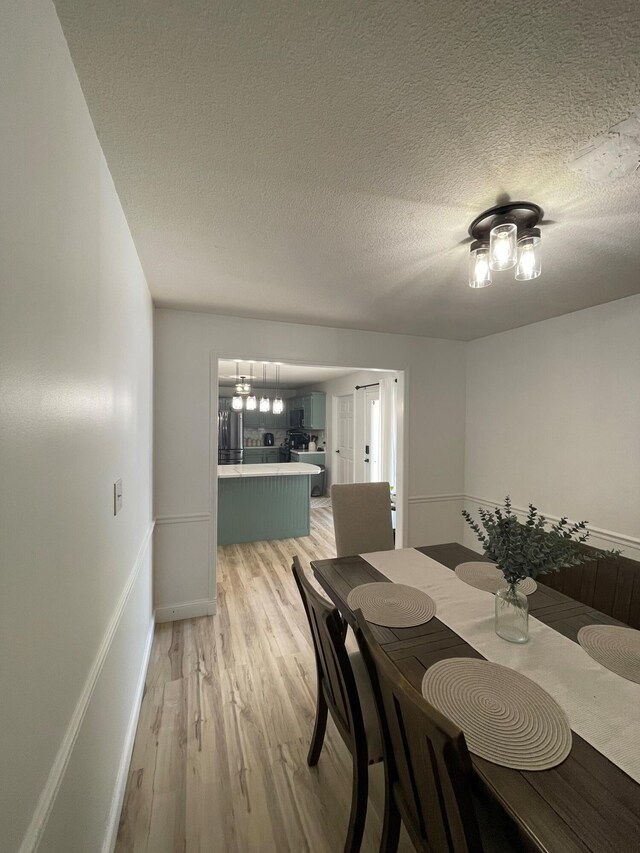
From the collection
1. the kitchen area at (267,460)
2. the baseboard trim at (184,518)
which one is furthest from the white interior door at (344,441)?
the baseboard trim at (184,518)

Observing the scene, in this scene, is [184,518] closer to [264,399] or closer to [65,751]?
[65,751]

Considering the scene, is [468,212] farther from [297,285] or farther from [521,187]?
[297,285]

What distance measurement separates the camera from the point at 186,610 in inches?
105

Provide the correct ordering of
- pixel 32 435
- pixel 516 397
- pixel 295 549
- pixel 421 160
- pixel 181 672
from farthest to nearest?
pixel 295 549, pixel 516 397, pixel 181 672, pixel 421 160, pixel 32 435

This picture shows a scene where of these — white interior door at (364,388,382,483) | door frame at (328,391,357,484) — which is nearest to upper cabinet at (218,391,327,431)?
door frame at (328,391,357,484)

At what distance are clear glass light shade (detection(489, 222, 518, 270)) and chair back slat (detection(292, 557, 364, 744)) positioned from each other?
1.39 m


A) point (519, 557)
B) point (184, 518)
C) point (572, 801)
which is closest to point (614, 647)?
point (519, 557)

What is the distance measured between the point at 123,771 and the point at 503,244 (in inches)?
101

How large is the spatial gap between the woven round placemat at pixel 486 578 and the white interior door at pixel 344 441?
4143mm

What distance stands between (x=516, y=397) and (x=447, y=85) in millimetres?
2652

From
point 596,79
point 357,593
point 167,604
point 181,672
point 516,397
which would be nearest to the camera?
point 596,79

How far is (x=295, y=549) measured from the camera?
4.19 m

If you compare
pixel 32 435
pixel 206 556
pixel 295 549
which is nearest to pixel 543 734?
pixel 32 435

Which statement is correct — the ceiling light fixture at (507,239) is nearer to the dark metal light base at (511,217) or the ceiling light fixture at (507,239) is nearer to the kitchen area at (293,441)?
the dark metal light base at (511,217)
